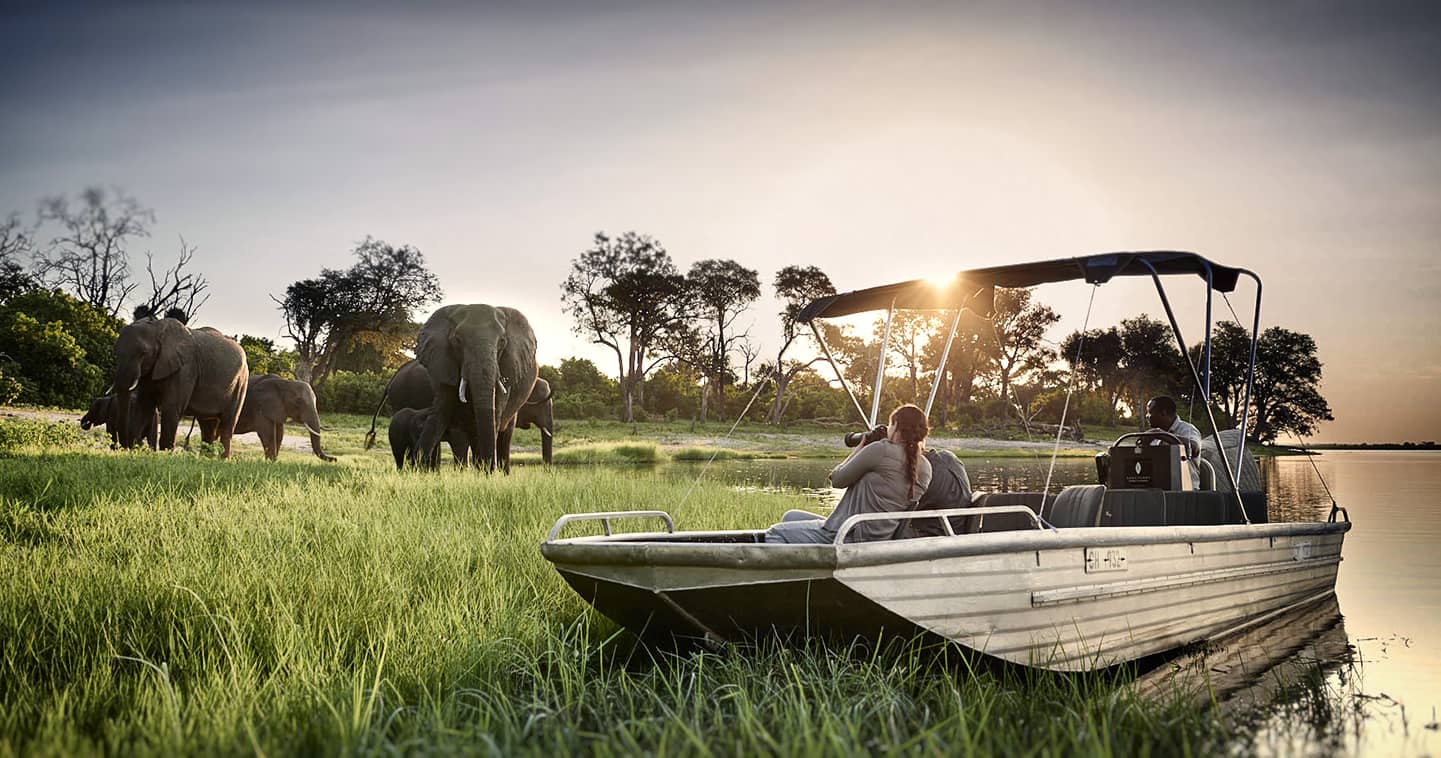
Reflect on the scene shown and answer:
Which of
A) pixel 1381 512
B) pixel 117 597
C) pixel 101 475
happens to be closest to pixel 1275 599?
pixel 117 597

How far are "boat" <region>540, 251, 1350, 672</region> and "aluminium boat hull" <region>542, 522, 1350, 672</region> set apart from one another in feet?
0.04

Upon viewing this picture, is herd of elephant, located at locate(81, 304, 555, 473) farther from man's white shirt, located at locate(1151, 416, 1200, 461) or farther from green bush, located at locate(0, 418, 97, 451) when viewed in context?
man's white shirt, located at locate(1151, 416, 1200, 461)

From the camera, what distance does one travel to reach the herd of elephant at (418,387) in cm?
1667

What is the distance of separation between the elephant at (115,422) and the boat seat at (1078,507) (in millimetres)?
17727

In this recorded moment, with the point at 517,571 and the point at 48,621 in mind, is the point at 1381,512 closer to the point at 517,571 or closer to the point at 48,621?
the point at 517,571

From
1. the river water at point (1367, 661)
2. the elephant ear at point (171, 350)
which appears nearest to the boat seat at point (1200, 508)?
the river water at point (1367, 661)

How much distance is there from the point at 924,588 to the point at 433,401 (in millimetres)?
14542

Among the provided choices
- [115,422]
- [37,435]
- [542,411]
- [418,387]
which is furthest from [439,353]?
[115,422]

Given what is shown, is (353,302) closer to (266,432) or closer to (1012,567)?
(266,432)

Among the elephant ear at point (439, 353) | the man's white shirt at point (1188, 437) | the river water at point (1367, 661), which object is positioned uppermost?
the elephant ear at point (439, 353)

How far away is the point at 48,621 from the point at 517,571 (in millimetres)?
2985

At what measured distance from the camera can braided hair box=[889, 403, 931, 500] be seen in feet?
20.2

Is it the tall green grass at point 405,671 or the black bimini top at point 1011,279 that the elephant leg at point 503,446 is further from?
the black bimini top at point 1011,279

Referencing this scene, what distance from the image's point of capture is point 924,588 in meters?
5.38
